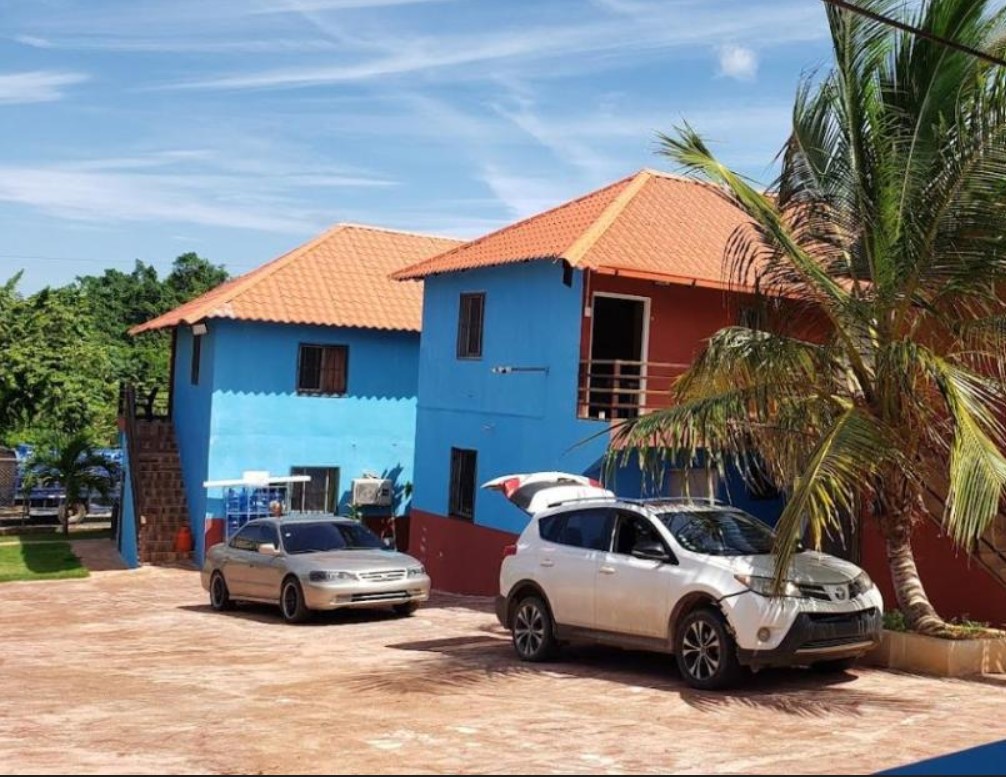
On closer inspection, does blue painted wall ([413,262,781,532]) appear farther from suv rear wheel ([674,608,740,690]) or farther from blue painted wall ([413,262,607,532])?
suv rear wheel ([674,608,740,690])

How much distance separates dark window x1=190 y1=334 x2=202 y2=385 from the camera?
2802 cm

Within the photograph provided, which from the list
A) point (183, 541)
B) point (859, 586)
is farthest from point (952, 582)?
point (183, 541)

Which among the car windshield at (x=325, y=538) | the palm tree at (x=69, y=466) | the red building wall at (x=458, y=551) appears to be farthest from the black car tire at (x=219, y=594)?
the palm tree at (x=69, y=466)

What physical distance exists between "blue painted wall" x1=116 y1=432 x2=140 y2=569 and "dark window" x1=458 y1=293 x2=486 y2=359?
33.2ft

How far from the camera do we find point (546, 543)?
41.8 feet

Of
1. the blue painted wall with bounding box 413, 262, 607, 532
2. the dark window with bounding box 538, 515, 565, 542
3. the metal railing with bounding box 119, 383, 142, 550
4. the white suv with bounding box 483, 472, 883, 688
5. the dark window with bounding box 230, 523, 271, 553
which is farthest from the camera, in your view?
the metal railing with bounding box 119, 383, 142, 550

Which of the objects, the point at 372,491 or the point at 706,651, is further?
the point at 372,491

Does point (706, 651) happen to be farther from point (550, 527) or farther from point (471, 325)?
point (471, 325)

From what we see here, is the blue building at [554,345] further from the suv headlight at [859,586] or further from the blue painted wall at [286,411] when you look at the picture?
the suv headlight at [859,586]

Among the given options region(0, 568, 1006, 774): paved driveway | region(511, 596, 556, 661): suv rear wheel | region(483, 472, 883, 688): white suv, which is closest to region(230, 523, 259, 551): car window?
region(0, 568, 1006, 774): paved driveway

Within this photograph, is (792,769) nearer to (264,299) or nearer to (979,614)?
(979,614)

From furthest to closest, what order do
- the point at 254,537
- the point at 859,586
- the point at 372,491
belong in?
the point at 372,491 < the point at 254,537 < the point at 859,586

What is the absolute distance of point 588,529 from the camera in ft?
40.3

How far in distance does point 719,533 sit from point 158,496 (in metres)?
19.2
